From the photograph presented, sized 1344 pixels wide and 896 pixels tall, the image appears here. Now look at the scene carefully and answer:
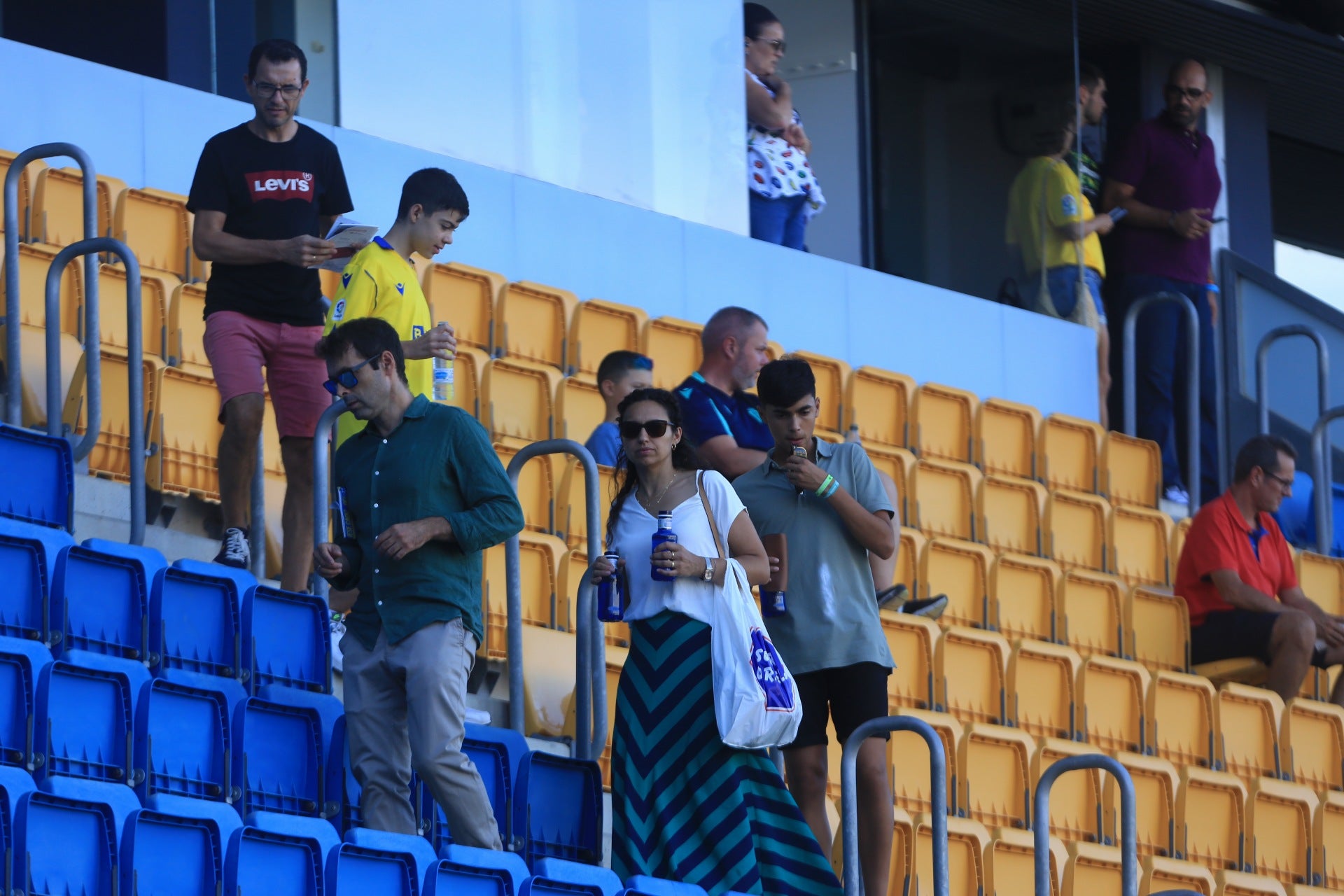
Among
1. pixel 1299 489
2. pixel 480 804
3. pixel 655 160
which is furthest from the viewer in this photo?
pixel 1299 489

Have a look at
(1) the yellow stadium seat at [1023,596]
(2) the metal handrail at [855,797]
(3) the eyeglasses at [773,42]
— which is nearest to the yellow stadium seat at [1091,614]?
(1) the yellow stadium seat at [1023,596]

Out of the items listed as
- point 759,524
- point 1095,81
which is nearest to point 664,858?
point 759,524

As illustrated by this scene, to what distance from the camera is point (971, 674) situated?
7.64 meters

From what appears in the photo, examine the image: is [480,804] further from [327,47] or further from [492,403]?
[327,47]

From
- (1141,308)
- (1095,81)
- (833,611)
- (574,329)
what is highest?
(1095,81)

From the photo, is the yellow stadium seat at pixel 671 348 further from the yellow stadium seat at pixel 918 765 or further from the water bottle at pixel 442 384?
the water bottle at pixel 442 384

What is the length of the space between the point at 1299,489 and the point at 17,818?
25.4 ft

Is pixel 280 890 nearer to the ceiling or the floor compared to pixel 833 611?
nearer to the floor

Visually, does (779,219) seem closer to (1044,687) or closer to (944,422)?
(944,422)

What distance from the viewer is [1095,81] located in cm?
1155

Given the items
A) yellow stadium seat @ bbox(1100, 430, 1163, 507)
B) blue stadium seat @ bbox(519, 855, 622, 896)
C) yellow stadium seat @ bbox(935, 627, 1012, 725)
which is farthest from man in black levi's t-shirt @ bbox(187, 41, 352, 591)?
yellow stadium seat @ bbox(1100, 430, 1163, 507)

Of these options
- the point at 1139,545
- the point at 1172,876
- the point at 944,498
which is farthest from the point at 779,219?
the point at 1172,876

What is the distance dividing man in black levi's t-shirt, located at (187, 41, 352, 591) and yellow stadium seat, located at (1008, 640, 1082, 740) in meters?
2.76

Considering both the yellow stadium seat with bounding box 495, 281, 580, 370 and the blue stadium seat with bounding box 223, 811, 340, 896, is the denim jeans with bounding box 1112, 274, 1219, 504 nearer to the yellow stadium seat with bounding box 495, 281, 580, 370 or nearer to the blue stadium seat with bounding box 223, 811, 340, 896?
the yellow stadium seat with bounding box 495, 281, 580, 370
